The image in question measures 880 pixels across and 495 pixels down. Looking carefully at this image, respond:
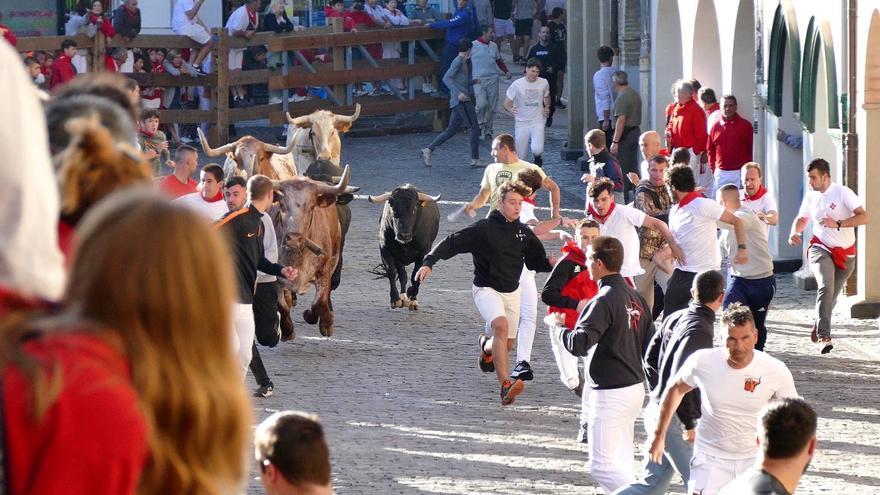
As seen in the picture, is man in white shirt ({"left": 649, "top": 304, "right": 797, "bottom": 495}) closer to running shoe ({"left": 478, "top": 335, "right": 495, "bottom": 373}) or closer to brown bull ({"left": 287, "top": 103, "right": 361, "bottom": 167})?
running shoe ({"left": 478, "top": 335, "right": 495, "bottom": 373})

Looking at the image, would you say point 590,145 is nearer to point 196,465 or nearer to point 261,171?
point 261,171

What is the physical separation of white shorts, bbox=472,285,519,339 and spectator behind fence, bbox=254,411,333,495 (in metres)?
6.67

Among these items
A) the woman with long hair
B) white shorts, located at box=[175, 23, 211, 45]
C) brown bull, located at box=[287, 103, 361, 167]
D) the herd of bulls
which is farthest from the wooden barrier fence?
the woman with long hair

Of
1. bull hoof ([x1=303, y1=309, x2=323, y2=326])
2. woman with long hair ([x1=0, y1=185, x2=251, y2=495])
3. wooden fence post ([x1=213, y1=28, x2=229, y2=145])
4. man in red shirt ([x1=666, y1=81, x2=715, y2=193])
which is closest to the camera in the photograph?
woman with long hair ([x1=0, y1=185, x2=251, y2=495])

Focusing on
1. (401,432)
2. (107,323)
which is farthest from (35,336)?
(401,432)

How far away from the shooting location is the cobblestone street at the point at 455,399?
959 centimetres

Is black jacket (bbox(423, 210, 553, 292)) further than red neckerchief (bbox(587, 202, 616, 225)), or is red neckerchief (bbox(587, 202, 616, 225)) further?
red neckerchief (bbox(587, 202, 616, 225))

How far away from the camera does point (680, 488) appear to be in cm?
942

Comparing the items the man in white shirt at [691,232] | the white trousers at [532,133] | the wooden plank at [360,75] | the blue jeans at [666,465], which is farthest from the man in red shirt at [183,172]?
the wooden plank at [360,75]

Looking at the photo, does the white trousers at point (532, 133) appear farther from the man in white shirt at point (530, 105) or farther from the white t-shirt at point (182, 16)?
the white t-shirt at point (182, 16)

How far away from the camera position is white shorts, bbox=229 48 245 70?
92.4 ft

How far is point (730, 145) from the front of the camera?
705 inches

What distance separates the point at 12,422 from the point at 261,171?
46.8 ft

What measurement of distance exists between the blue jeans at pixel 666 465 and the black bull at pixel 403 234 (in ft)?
23.9
